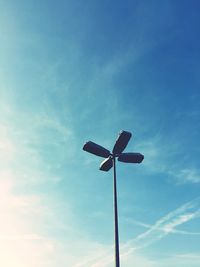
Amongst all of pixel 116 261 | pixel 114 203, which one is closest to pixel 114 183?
pixel 114 203

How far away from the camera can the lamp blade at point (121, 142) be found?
30.7ft

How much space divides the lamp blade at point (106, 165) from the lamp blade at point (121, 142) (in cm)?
31

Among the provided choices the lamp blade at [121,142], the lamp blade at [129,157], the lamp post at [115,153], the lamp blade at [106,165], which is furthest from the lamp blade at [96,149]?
the lamp blade at [129,157]

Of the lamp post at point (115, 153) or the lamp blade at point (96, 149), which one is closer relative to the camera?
the lamp post at point (115, 153)

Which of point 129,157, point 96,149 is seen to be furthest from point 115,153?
point 96,149

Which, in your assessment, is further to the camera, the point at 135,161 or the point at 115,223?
the point at 135,161

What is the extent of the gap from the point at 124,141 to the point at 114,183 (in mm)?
1246

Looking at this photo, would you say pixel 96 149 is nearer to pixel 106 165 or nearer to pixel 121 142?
pixel 106 165

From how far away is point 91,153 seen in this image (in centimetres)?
977

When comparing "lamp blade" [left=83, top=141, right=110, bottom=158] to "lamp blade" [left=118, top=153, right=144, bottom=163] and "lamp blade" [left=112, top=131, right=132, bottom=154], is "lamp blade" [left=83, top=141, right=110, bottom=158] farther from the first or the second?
"lamp blade" [left=118, top=153, right=144, bottom=163]

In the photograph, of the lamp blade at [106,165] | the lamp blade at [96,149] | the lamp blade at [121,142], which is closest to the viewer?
the lamp blade at [121,142]

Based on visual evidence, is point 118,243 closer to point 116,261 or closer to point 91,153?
point 116,261

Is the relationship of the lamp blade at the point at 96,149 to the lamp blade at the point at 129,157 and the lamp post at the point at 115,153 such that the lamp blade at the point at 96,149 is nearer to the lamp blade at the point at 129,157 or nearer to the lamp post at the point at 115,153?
the lamp post at the point at 115,153

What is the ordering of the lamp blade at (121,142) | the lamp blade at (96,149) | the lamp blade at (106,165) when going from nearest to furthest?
the lamp blade at (121,142)
the lamp blade at (96,149)
the lamp blade at (106,165)
